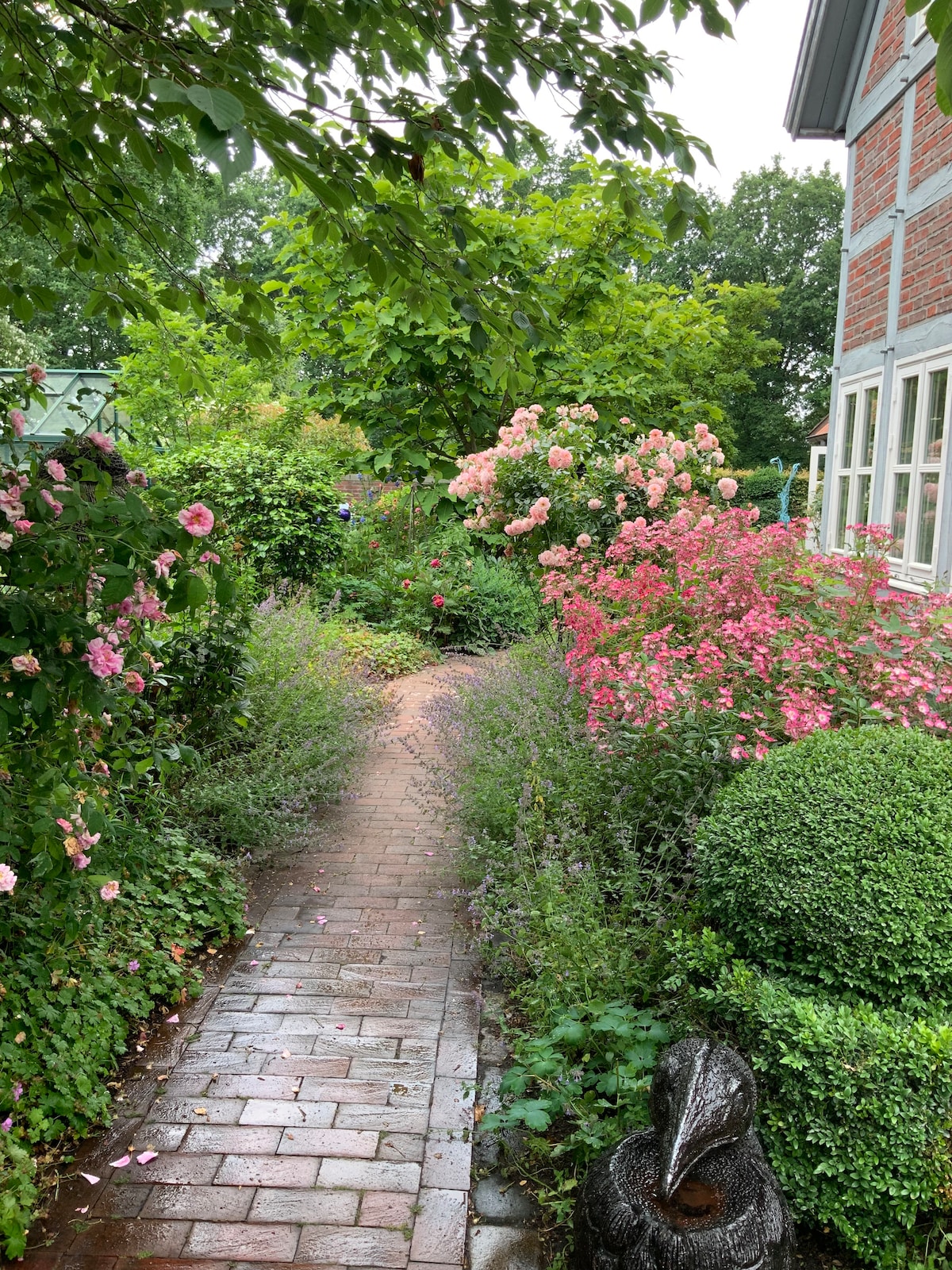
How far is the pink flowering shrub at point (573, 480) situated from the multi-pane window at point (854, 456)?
2.00 meters

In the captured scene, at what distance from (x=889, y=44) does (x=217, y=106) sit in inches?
383

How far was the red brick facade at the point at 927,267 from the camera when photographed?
7105mm

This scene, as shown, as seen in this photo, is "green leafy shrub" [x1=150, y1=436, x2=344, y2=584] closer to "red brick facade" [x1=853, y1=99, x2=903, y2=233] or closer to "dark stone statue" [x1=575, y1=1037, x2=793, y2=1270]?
"red brick facade" [x1=853, y1=99, x2=903, y2=233]

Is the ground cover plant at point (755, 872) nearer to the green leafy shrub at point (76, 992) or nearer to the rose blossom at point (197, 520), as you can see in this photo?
the green leafy shrub at point (76, 992)

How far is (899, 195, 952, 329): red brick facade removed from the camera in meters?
7.11

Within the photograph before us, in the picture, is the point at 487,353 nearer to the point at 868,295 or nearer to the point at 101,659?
the point at 868,295

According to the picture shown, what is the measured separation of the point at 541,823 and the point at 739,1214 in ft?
6.55

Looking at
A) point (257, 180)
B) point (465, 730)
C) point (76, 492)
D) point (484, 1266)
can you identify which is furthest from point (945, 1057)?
point (257, 180)

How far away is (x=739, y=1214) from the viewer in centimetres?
201

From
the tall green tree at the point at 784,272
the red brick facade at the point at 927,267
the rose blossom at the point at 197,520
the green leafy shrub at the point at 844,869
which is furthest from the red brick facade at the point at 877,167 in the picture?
the tall green tree at the point at 784,272

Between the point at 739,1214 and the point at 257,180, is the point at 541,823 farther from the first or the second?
the point at 257,180

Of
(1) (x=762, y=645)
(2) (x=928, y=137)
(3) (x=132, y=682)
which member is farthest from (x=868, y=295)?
(3) (x=132, y=682)

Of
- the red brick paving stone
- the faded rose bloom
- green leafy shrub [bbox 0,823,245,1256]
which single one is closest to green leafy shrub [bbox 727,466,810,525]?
green leafy shrub [bbox 0,823,245,1256]

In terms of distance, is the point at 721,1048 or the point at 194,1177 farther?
the point at 194,1177
